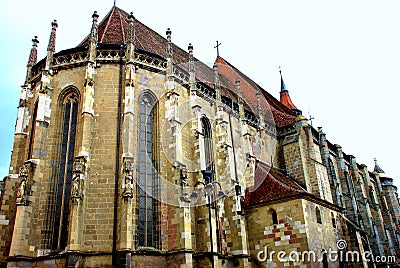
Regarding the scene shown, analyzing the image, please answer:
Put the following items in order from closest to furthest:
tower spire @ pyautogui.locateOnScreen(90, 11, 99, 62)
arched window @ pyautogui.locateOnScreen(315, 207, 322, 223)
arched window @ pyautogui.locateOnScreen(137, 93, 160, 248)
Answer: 1. arched window @ pyautogui.locateOnScreen(137, 93, 160, 248)
2. tower spire @ pyautogui.locateOnScreen(90, 11, 99, 62)
3. arched window @ pyautogui.locateOnScreen(315, 207, 322, 223)

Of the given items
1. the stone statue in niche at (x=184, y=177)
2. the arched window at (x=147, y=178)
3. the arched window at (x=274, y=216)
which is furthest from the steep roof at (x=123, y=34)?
the arched window at (x=274, y=216)

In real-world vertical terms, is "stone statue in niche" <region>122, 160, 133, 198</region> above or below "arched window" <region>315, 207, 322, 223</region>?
above

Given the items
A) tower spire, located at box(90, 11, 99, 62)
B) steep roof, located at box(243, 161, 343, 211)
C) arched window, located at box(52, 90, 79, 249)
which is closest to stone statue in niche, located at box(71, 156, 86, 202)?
arched window, located at box(52, 90, 79, 249)

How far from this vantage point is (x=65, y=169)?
49.1 feet

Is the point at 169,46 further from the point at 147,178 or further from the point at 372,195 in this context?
the point at 372,195

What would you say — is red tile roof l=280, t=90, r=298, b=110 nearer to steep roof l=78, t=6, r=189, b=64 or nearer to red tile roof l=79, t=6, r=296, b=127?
red tile roof l=79, t=6, r=296, b=127

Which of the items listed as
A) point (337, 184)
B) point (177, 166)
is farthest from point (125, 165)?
point (337, 184)

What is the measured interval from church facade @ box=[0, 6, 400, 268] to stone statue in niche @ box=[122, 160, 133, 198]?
4cm

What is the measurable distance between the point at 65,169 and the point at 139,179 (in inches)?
116

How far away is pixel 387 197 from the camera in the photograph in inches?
1532

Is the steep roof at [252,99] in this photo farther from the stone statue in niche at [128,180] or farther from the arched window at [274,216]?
the stone statue in niche at [128,180]

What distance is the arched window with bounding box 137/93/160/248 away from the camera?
14.6 meters

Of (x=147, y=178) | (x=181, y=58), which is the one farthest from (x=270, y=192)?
(x=181, y=58)

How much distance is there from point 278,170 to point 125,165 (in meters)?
12.9
